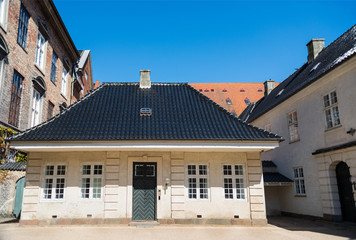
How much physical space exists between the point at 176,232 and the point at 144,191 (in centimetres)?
303

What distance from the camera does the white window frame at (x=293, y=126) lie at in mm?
17859

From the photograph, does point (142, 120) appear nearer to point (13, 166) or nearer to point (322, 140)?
point (13, 166)

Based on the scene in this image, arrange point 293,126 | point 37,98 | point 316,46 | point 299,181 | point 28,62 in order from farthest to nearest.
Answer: point 316,46
point 37,98
point 293,126
point 299,181
point 28,62

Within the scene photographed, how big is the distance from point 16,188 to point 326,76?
17.6m

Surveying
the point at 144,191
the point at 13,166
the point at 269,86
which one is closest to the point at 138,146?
the point at 144,191

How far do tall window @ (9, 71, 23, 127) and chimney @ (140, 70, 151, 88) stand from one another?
22.8ft

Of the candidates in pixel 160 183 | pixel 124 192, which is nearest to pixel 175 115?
pixel 160 183

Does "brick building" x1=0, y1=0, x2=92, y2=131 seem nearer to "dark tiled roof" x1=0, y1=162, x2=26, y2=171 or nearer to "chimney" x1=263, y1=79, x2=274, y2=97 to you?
"dark tiled roof" x1=0, y1=162, x2=26, y2=171

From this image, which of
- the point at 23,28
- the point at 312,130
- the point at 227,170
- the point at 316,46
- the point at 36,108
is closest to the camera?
the point at 227,170

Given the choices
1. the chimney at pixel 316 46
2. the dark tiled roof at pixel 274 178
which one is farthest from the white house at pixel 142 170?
the chimney at pixel 316 46

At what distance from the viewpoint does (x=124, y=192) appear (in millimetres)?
13570

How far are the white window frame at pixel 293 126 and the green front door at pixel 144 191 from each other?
375 inches

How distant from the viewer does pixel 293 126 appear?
18203 millimetres

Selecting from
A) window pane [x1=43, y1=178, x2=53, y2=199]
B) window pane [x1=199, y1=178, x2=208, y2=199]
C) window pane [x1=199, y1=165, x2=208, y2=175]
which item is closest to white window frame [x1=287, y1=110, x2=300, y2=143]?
window pane [x1=199, y1=165, x2=208, y2=175]
